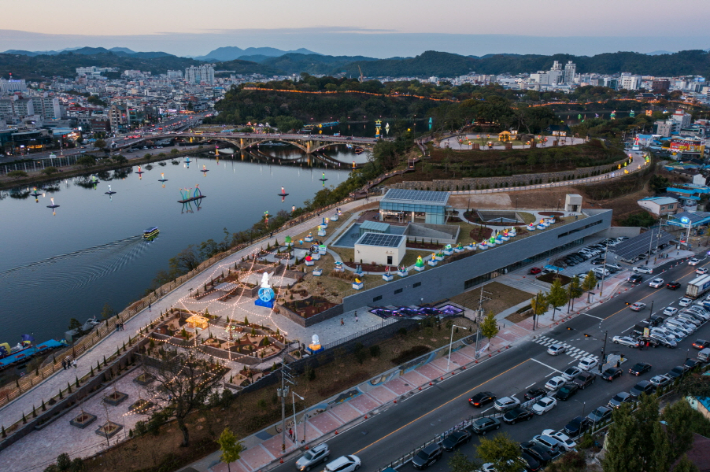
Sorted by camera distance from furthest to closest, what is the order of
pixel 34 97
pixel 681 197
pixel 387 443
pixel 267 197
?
pixel 34 97 → pixel 267 197 → pixel 681 197 → pixel 387 443

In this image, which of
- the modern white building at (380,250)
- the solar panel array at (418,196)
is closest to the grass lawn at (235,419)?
the modern white building at (380,250)

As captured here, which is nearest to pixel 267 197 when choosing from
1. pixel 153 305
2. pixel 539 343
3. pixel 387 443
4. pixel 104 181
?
pixel 104 181

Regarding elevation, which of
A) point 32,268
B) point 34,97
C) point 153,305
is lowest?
point 32,268

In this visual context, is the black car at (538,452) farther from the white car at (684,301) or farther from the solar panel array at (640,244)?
the solar panel array at (640,244)

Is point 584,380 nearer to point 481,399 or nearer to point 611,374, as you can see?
point 611,374

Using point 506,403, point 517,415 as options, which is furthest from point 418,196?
point 517,415

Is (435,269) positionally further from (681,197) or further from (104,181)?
(104,181)
